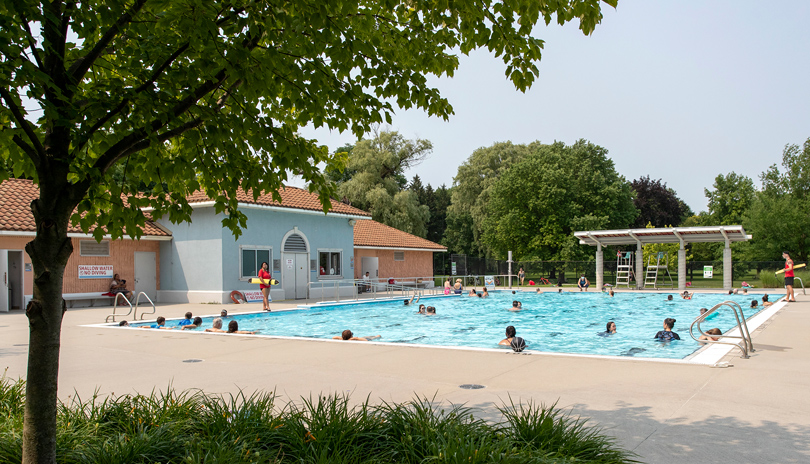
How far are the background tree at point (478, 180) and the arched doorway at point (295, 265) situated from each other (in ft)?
102

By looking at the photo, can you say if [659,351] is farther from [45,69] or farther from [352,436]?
[45,69]

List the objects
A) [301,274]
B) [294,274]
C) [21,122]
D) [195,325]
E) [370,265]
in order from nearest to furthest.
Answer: [21,122]
[195,325]
[294,274]
[301,274]
[370,265]

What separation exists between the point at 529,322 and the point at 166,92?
18.2m

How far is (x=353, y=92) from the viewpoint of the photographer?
14.7ft

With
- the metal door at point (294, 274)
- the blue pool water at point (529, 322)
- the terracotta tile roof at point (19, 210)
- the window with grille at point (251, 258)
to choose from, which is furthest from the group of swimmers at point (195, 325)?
the metal door at point (294, 274)

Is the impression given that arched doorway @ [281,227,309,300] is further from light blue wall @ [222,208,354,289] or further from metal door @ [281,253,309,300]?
light blue wall @ [222,208,354,289]

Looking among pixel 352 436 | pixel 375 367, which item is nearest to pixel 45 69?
pixel 352 436

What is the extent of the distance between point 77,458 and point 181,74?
112 inches

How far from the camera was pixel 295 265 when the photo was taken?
2755cm

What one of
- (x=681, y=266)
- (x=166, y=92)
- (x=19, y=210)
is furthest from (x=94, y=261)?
(x=681, y=266)

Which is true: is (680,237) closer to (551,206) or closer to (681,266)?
(681,266)

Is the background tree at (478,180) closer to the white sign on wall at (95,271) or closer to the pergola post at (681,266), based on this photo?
the pergola post at (681,266)

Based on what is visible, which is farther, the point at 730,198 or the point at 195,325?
the point at 730,198

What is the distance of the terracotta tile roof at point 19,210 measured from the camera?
20594 millimetres
